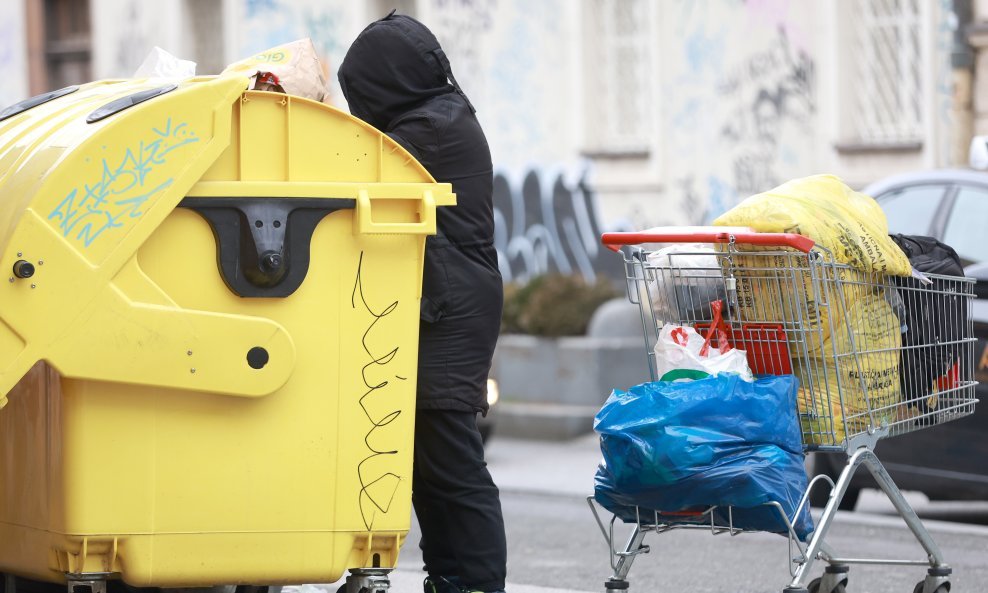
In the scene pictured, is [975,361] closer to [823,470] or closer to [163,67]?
[823,470]

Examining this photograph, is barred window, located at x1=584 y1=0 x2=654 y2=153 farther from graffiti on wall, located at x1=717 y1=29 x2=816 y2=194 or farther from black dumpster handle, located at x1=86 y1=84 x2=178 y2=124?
black dumpster handle, located at x1=86 y1=84 x2=178 y2=124

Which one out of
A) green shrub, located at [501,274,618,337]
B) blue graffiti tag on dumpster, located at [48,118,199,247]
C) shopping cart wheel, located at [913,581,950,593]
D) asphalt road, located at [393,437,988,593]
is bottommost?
asphalt road, located at [393,437,988,593]

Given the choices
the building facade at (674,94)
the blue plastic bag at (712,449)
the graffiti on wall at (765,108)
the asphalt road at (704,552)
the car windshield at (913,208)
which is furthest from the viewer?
the graffiti on wall at (765,108)

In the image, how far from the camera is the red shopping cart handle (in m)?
4.70

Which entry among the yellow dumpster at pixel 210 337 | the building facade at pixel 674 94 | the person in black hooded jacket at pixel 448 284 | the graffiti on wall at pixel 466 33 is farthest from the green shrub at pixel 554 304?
the yellow dumpster at pixel 210 337

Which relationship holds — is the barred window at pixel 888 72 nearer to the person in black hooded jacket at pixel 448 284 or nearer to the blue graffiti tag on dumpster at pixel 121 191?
the person in black hooded jacket at pixel 448 284

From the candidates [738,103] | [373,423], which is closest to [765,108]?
[738,103]

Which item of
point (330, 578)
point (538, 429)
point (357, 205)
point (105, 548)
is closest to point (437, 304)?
point (357, 205)

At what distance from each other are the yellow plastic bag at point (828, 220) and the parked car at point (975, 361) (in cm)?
265

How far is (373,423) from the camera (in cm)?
450

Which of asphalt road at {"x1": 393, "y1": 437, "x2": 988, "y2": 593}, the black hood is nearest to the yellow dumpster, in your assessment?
the black hood

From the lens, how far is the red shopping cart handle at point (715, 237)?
4695 mm

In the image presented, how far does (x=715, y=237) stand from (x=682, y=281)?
1.05 feet

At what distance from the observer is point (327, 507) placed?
4.46 m
